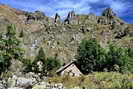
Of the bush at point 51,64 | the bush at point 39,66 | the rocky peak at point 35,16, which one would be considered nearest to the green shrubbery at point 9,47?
the bush at point 39,66

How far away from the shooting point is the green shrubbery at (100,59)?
4542cm

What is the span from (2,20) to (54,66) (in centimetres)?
4250

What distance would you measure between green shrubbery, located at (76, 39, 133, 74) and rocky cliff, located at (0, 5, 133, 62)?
91.0ft

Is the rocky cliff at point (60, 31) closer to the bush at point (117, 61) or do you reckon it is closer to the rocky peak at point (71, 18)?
the rocky peak at point (71, 18)

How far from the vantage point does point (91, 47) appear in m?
48.0

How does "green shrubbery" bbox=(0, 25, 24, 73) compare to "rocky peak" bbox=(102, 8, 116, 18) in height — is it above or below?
below

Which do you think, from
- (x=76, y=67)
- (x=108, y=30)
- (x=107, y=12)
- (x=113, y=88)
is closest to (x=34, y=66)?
(x=76, y=67)

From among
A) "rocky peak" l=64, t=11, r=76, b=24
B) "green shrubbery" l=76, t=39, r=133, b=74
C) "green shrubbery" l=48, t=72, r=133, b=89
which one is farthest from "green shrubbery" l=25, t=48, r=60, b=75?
"rocky peak" l=64, t=11, r=76, b=24

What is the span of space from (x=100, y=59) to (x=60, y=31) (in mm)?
54795

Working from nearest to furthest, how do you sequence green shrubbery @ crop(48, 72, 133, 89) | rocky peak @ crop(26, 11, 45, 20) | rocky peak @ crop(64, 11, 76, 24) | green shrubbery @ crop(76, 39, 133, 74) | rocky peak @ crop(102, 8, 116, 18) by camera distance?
green shrubbery @ crop(48, 72, 133, 89) → green shrubbery @ crop(76, 39, 133, 74) → rocky peak @ crop(26, 11, 45, 20) → rocky peak @ crop(64, 11, 76, 24) → rocky peak @ crop(102, 8, 116, 18)

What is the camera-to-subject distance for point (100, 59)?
1806 inches

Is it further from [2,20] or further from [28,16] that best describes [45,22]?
[2,20]

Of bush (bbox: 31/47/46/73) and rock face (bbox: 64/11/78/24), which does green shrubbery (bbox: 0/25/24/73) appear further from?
rock face (bbox: 64/11/78/24)

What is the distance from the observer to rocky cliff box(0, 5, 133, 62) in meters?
81.4
